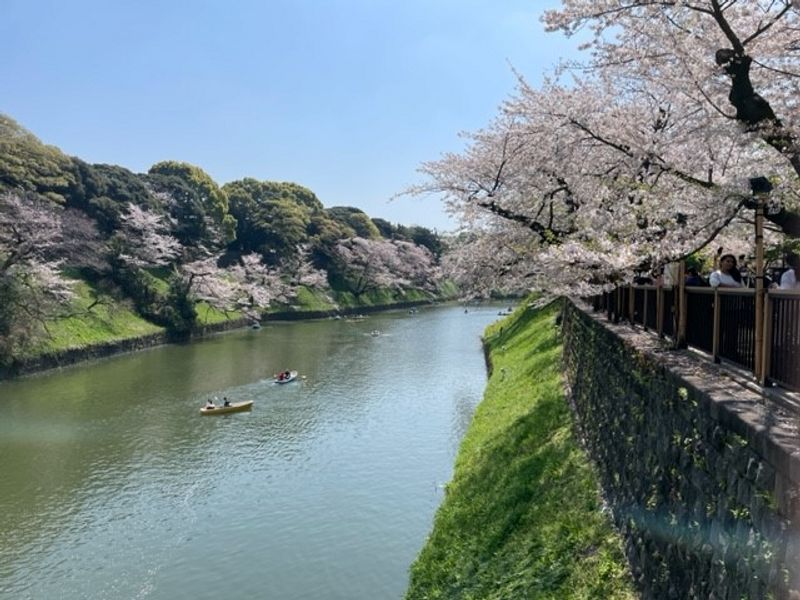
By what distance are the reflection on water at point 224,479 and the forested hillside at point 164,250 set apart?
7170mm

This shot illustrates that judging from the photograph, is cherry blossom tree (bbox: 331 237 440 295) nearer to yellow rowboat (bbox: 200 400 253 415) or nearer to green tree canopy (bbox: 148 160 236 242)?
green tree canopy (bbox: 148 160 236 242)

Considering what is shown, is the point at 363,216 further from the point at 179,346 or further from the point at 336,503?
the point at 336,503

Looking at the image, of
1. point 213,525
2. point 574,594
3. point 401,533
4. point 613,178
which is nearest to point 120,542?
point 213,525

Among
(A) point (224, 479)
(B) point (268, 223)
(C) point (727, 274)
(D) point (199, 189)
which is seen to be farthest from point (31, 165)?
(C) point (727, 274)

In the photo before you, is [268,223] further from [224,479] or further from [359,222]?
[224,479]

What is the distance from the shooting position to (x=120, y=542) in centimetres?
1164

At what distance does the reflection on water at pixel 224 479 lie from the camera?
10.5 metres

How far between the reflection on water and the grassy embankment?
1076 mm

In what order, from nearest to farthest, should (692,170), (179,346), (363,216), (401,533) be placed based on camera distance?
(692,170) < (401,533) < (179,346) < (363,216)

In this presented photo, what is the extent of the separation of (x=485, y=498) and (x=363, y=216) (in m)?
67.9

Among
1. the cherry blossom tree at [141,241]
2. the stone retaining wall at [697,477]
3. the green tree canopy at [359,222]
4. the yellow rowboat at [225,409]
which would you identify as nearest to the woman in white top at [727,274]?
the stone retaining wall at [697,477]

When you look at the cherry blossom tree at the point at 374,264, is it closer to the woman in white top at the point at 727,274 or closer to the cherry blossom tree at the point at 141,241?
the cherry blossom tree at the point at 141,241

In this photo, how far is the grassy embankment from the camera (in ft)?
21.9

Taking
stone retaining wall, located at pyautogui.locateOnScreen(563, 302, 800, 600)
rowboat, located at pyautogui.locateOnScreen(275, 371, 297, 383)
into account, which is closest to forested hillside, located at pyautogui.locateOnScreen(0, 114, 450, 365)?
rowboat, located at pyautogui.locateOnScreen(275, 371, 297, 383)
